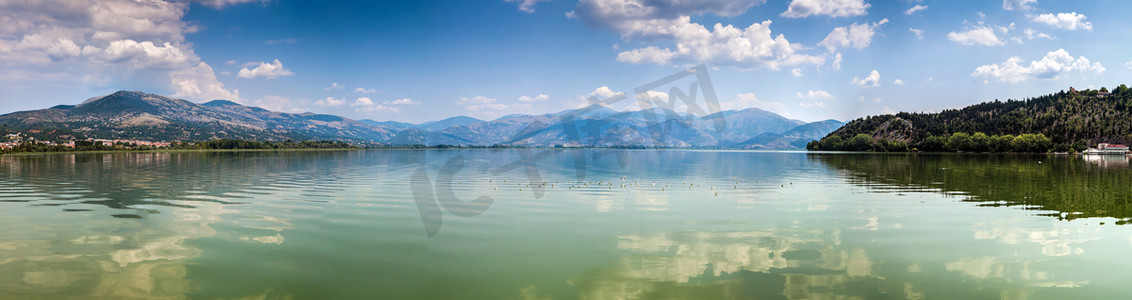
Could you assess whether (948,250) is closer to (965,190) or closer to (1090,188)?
(965,190)

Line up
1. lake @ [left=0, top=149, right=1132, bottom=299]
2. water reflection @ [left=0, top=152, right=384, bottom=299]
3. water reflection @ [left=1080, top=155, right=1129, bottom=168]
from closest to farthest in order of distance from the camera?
lake @ [left=0, top=149, right=1132, bottom=299]
water reflection @ [left=0, top=152, right=384, bottom=299]
water reflection @ [left=1080, top=155, right=1129, bottom=168]

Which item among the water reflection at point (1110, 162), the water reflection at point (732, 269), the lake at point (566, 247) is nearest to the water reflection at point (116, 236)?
the lake at point (566, 247)

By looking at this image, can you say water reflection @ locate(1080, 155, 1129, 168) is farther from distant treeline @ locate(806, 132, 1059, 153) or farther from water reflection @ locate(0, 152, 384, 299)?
water reflection @ locate(0, 152, 384, 299)

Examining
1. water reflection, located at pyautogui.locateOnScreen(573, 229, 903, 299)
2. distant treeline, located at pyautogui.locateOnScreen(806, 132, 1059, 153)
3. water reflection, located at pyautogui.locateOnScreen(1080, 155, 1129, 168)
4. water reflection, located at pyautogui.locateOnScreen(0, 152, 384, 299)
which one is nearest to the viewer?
water reflection, located at pyautogui.locateOnScreen(573, 229, 903, 299)

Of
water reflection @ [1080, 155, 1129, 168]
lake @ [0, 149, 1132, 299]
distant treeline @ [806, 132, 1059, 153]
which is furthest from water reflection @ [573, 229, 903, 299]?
distant treeline @ [806, 132, 1059, 153]

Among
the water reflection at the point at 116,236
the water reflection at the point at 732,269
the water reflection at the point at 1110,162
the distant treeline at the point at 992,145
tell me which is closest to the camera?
the water reflection at the point at 732,269

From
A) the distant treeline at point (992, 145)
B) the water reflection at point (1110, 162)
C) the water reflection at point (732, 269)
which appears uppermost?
the distant treeline at point (992, 145)

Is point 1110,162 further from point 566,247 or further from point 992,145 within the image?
point 566,247

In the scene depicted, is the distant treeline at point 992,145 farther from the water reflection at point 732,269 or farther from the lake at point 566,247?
the water reflection at point 732,269

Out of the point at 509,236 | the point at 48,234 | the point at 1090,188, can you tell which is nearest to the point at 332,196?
the point at 48,234

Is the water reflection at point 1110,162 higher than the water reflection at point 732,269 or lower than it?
higher

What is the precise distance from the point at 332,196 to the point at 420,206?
22.6ft

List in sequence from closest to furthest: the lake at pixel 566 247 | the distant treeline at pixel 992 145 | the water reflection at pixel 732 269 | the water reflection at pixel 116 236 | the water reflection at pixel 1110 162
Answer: the water reflection at pixel 732 269, the lake at pixel 566 247, the water reflection at pixel 116 236, the water reflection at pixel 1110 162, the distant treeline at pixel 992 145

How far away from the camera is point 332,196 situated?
2675 centimetres
